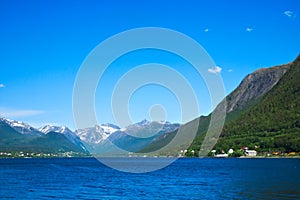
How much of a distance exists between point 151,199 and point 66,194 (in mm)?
13738

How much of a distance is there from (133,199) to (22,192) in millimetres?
21361

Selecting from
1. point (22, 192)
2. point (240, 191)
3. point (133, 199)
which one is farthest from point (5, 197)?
point (240, 191)

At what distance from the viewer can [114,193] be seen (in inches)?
2370

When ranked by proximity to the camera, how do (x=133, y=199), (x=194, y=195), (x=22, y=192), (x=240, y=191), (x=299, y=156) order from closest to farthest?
(x=133, y=199)
(x=194, y=195)
(x=240, y=191)
(x=22, y=192)
(x=299, y=156)

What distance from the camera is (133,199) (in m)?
53.1

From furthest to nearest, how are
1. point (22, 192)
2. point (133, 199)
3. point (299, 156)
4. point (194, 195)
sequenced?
1. point (299, 156)
2. point (22, 192)
3. point (194, 195)
4. point (133, 199)

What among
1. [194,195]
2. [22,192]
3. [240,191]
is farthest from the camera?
[22,192]

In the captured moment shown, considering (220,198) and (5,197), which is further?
(5,197)

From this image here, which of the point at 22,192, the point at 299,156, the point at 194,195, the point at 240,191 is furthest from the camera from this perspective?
the point at 299,156

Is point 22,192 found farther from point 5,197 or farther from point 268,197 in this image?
point 268,197

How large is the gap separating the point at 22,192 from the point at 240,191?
108 ft

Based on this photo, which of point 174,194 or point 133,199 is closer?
point 133,199

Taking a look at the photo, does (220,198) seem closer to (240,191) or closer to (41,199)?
(240,191)

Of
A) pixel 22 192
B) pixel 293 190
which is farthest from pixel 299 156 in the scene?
pixel 22 192
